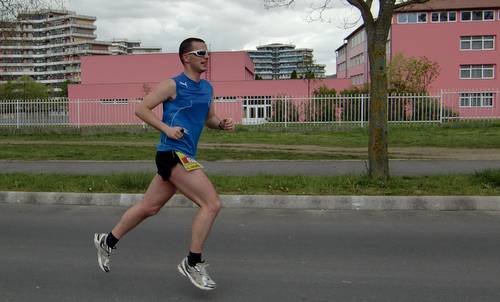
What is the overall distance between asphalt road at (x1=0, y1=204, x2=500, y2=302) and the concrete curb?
22 cm

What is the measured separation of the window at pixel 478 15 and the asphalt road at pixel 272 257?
53869 millimetres

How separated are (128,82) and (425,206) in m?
54.2

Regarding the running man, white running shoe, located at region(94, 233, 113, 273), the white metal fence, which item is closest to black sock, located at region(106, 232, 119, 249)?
white running shoe, located at region(94, 233, 113, 273)

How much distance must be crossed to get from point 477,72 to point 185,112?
57.3m

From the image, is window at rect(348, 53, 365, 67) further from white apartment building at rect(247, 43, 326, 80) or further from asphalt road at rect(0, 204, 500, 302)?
asphalt road at rect(0, 204, 500, 302)

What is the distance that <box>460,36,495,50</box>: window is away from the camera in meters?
55.7

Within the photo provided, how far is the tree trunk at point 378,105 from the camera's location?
27.6ft

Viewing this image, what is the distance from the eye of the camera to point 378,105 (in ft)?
27.6

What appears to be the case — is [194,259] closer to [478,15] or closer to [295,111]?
[295,111]

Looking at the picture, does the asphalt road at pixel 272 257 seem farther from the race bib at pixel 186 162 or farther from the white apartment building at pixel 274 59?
the white apartment building at pixel 274 59

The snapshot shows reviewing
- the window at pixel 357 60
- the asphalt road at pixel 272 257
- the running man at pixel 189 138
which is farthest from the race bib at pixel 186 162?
the window at pixel 357 60

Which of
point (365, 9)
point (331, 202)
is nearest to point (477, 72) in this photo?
point (365, 9)

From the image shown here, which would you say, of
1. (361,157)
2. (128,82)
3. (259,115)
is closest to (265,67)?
(128,82)

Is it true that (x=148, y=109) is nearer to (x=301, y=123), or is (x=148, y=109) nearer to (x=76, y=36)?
(x=301, y=123)
